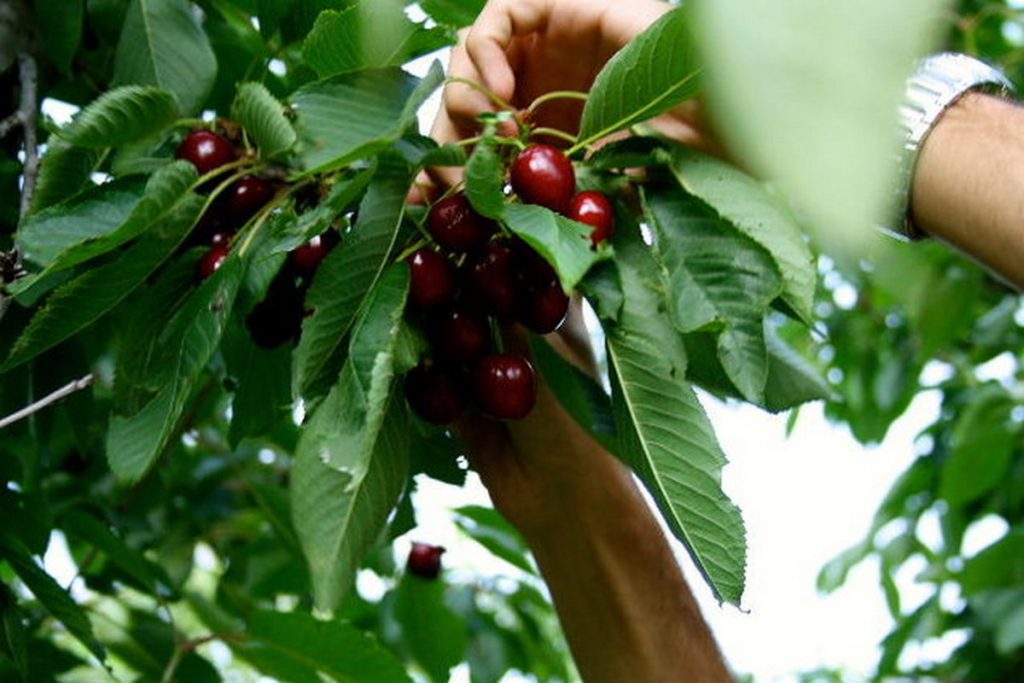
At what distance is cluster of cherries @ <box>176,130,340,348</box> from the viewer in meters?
0.86

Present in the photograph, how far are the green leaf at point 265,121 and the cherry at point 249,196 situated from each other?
1.3 inches

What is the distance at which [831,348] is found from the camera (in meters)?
3.11

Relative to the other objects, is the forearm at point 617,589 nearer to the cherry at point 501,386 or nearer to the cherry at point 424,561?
the cherry at point 424,561

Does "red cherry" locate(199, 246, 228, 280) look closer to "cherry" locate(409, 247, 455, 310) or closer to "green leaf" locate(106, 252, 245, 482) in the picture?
"green leaf" locate(106, 252, 245, 482)

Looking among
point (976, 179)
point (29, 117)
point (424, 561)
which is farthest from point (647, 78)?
point (424, 561)

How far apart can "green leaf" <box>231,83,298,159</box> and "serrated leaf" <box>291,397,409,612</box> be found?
7.9 inches

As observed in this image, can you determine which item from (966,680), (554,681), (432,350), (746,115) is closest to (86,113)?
(432,350)

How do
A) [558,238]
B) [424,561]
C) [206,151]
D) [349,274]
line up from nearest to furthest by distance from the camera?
1. [558,238]
2. [349,274]
3. [206,151]
4. [424,561]

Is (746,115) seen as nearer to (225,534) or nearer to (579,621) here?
(579,621)

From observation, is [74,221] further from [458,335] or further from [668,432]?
[668,432]

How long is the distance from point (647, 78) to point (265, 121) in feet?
0.83

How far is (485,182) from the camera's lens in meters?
0.67

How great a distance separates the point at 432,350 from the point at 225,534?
1.33 m

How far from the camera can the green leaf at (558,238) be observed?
636 mm
